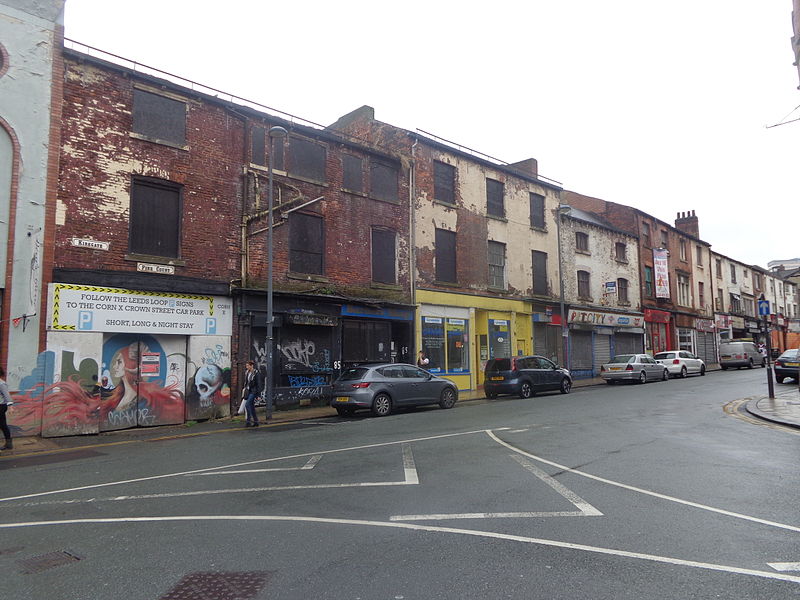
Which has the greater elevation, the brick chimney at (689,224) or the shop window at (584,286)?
the brick chimney at (689,224)

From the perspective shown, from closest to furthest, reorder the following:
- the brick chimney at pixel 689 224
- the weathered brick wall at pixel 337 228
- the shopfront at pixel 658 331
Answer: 1. the weathered brick wall at pixel 337 228
2. the shopfront at pixel 658 331
3. the brick chimney at pixel 689 224

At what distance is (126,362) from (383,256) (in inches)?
400

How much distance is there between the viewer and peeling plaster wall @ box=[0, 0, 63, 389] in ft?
40.5

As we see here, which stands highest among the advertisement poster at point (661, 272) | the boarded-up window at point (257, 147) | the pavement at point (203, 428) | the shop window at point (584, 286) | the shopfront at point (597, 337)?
the boarded-up window at point (257, 147)

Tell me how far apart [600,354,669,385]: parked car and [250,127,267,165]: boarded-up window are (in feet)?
60.7

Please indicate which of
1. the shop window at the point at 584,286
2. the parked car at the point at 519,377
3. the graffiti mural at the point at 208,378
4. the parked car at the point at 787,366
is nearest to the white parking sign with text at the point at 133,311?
the graffiti mural at the point at 208,378

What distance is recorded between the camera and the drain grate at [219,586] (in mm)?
3703

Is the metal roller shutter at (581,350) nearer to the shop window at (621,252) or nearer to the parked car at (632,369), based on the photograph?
the parked car at (632,369)

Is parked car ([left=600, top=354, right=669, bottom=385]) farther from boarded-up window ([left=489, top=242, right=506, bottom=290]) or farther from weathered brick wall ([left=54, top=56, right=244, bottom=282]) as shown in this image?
weathered brick wall ([left=54, top=56, right=244, bottom=282])

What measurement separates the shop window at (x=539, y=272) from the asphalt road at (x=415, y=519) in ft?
59.2

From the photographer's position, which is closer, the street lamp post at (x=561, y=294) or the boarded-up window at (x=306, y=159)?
the boarded-up window at (x=306, y=159)

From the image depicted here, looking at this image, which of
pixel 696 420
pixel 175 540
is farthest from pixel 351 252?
pixel 175 540

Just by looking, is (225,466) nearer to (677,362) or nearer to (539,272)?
(539,272)

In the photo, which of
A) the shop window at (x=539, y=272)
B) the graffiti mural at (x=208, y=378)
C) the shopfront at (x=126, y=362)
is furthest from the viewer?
the shop window at (x=539, y=272)
